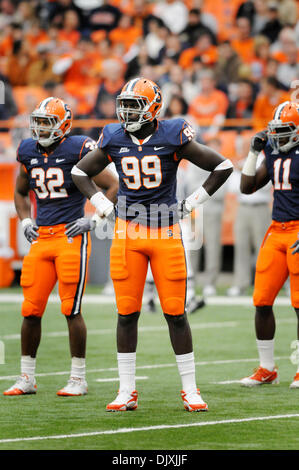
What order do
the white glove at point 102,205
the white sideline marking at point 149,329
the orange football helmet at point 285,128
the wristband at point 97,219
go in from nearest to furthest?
the white glove at point 102,205 < the wristband at point 97,219 < the orange football helmet at point 285,128 < the white sideline marking at point 149,329

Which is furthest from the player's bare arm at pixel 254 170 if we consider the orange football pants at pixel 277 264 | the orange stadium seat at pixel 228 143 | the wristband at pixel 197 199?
the orange stadium seat at pixel 228 143

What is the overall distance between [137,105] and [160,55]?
35.6 feet

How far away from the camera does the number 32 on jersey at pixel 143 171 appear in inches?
227

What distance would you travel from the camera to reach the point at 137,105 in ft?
18.9

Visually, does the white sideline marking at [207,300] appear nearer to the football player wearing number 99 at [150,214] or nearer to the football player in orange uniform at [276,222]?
the football player in orange uniform at [276,222]

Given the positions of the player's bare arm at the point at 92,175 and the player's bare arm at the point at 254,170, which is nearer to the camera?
the player's bare arm at the point at 92,175

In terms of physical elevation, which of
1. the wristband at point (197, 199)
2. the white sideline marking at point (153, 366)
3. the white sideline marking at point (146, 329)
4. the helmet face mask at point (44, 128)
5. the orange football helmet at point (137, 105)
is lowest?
the white sideline marking at point (146, 329)

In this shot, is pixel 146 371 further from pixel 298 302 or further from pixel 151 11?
pixel 151 11

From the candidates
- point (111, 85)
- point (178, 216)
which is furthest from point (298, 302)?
point (111, 85)

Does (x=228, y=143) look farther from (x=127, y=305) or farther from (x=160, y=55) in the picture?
(x=127, y=305)

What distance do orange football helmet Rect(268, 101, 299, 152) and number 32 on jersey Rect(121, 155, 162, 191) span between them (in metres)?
1.19

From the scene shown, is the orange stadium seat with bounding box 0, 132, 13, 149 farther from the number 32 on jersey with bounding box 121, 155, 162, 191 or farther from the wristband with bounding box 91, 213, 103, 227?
the number 32 on jersey with bounding box 121, 155, 162, 191

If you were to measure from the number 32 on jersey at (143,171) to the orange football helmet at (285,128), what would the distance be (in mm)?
1185
